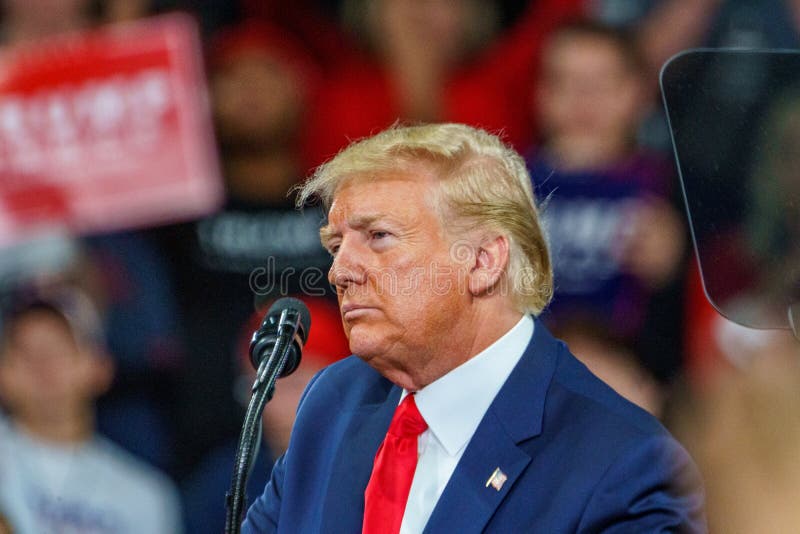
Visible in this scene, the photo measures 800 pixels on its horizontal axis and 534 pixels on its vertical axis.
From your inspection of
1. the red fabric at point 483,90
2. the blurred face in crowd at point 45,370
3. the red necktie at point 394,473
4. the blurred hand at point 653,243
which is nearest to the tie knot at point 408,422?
the red necktie at point 394,473

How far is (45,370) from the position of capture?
4.57 meters

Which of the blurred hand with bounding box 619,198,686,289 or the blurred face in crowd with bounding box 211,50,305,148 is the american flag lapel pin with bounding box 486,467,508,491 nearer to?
the blurred hand with bounding box 619,198,686,289

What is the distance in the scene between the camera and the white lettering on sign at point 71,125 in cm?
465

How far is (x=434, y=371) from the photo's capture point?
1.98 metres

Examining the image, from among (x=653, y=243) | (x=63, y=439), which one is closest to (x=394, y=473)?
(x=653, y=243)

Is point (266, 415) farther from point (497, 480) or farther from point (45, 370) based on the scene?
point (497, 480)

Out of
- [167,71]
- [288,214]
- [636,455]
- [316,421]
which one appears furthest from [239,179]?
[636,455]

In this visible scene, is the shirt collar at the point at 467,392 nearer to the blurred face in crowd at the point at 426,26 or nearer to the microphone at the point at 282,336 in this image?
the microphone at the point at 282,336

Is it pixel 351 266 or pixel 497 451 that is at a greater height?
pixel 351 266

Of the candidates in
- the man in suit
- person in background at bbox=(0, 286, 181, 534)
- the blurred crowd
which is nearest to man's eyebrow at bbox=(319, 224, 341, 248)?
the man in suit

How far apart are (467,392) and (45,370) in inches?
121

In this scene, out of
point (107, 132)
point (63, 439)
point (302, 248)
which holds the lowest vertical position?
point (63, 439)

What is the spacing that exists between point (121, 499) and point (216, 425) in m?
0.50

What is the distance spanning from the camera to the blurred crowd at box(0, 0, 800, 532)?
12.9 feet
